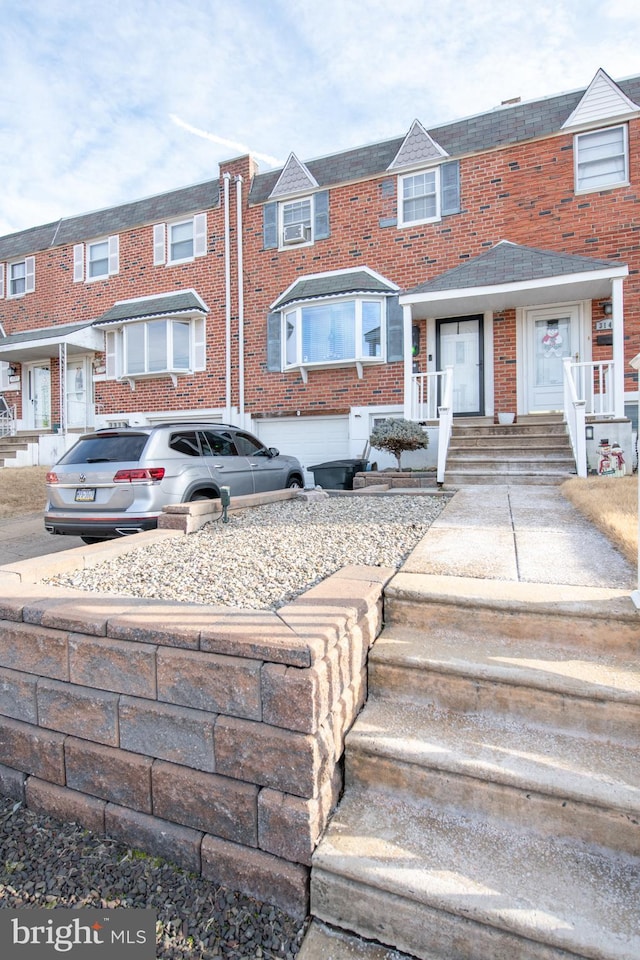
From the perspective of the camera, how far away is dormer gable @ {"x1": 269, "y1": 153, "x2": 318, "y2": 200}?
1226 cm

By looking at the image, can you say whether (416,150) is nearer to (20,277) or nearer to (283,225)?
(283,225)

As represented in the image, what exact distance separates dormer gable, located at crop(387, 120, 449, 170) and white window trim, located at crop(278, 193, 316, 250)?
6.51 feet

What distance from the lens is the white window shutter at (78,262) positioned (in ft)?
49.9

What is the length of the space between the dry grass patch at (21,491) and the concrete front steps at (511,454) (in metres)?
7.59

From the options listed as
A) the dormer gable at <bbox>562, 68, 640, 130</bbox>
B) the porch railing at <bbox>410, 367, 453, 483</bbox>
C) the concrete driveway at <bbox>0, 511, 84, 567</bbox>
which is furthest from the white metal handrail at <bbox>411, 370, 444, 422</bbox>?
the concrete driveway at <bbox>0, 511, 84, 567</bbox>

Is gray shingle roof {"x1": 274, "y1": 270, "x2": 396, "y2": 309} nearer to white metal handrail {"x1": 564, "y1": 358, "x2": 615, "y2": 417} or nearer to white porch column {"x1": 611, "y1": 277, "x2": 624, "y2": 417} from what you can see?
white porch column {"x1": 611, "y1": 277, "x2": 624, "y2": 417}

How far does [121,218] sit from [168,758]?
16104 mm

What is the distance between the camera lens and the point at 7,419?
52.5 feet

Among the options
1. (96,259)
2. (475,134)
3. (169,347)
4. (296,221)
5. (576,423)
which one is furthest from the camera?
(96,259)

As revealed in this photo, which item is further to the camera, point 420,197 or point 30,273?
point 30,273

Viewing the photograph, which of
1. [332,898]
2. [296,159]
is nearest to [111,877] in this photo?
[332,898]

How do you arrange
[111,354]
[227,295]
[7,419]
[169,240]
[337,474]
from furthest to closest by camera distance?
[7,419]
[111,354]
[169,240]
[227,295]
[337,474]

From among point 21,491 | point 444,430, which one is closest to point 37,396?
point 21,491

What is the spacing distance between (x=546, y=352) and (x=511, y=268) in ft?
6.45
